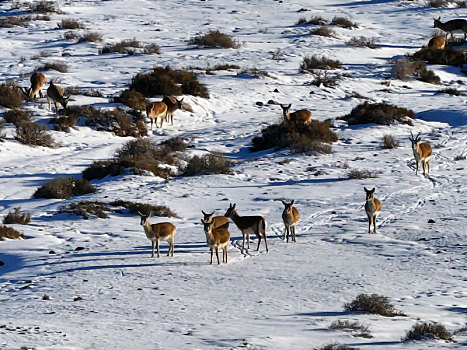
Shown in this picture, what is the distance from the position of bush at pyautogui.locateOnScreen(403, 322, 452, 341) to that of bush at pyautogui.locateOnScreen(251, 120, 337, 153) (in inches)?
542

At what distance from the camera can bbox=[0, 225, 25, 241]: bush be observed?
51.2 feet

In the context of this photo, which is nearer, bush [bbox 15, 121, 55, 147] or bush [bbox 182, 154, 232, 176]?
bush [bbox 182, 154, 232, 176]

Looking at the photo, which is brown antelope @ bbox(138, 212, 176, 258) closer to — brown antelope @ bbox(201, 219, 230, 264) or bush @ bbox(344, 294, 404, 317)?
brown antelope @ bbox(201, 219, 230, 264)

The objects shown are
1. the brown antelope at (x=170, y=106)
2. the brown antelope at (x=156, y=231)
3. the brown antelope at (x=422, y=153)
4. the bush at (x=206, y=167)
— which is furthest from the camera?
the brown antelope at (x=170, y=106)

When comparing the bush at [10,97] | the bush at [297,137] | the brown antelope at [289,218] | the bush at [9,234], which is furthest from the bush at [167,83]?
the brown antelope at [289,218]

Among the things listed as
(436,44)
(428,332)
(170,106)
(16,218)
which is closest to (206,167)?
(16,218)

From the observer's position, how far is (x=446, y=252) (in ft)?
49.1

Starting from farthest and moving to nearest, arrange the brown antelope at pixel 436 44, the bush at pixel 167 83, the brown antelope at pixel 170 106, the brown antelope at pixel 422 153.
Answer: the brown antelope at pixel 436 44
the bush at pixel 167 83
the brown antelope at pixel 170 106
the brown antelope at pixel 422 153

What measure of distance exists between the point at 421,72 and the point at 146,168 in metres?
18.5

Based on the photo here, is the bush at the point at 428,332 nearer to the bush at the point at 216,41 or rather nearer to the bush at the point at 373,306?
the bush at the point at 373,306

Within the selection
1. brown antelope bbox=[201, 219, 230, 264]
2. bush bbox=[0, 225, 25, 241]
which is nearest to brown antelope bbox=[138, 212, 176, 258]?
brown antelope bbox=[201, 219, 230, 264]

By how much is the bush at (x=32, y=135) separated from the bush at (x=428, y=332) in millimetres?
16554

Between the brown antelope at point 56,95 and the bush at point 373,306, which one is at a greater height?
the brown antelope at point 56,95

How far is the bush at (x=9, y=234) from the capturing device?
15.6 m
